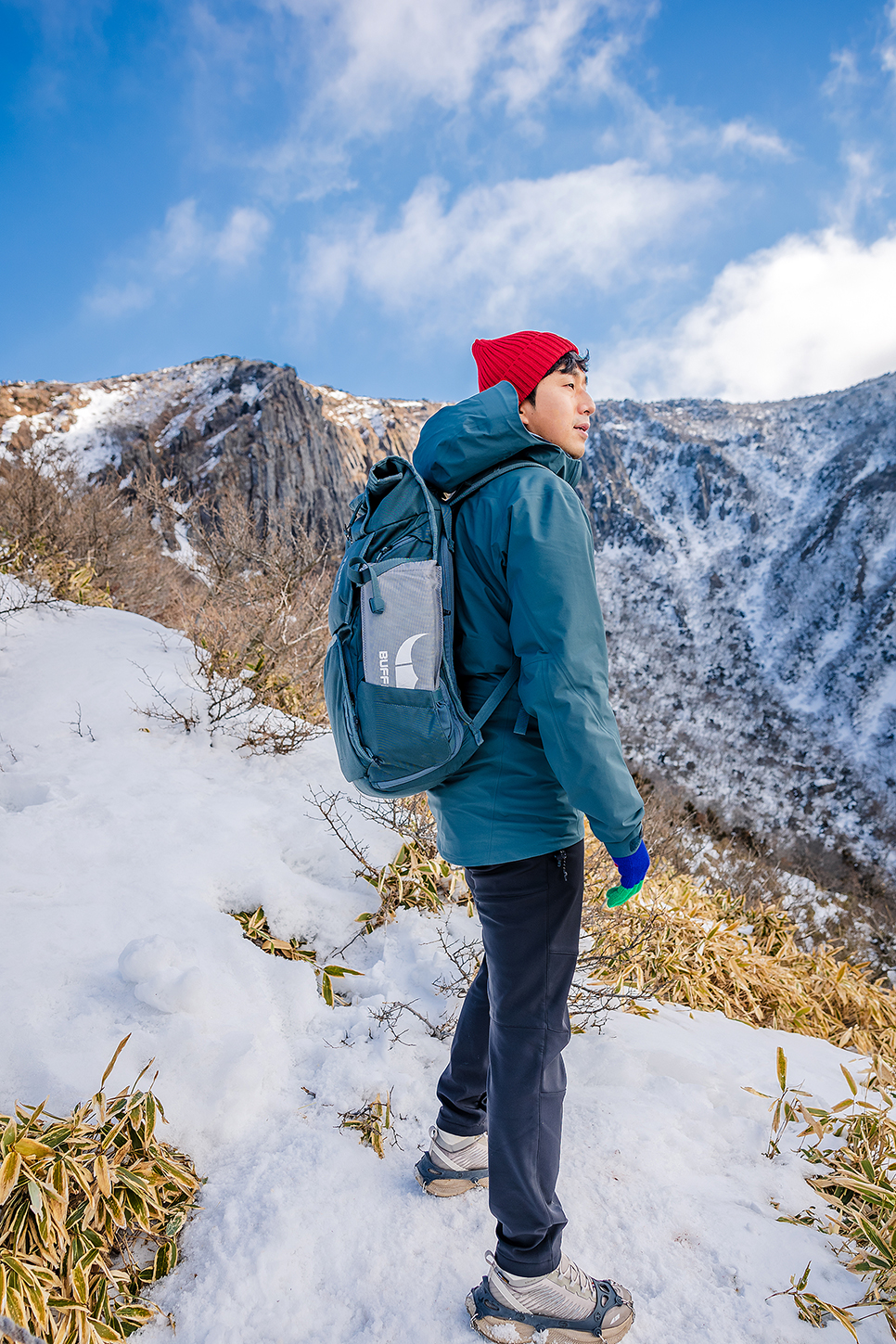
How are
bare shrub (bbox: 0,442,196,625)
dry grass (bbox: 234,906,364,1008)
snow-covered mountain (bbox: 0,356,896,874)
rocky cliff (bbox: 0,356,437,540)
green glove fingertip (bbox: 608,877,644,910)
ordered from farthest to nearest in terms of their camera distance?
snow-covered mountain (bbox: 0,356,896,874) → rocky cliff (bbox: 0,356,437,540) → bare shrub (bbox: 0,442,196,625) → dry grass (bbox: 234,906,364,1008) → green glove fingertip (bbox: 608,877,644,910)

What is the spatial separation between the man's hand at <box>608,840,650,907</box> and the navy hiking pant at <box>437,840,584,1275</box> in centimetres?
9

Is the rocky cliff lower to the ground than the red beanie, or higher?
higher

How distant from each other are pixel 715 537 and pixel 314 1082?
66.2 m

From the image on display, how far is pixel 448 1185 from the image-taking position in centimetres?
166

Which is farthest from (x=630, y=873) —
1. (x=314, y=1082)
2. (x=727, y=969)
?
(x=727, y=969)

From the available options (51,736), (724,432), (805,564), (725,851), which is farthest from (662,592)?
(51,736)

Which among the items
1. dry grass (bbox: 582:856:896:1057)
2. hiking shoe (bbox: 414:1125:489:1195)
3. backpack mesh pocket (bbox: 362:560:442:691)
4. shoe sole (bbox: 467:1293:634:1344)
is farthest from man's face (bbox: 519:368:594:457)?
dry grass (bbox: 582:856:896:1057)

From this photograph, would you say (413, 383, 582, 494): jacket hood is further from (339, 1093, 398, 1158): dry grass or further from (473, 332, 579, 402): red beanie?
(339, 1093, 398, 1158): dry grass

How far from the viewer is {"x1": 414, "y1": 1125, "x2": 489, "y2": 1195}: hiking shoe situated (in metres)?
1.66

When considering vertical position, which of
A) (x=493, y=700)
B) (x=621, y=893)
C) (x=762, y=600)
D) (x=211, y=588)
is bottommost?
(x=621, y=893)

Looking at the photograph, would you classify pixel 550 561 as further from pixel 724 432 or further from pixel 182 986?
pixel 724 432

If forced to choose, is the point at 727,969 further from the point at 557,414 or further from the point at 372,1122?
the point at 557,414

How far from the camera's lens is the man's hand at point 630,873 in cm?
121

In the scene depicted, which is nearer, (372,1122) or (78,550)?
(372,1122)
